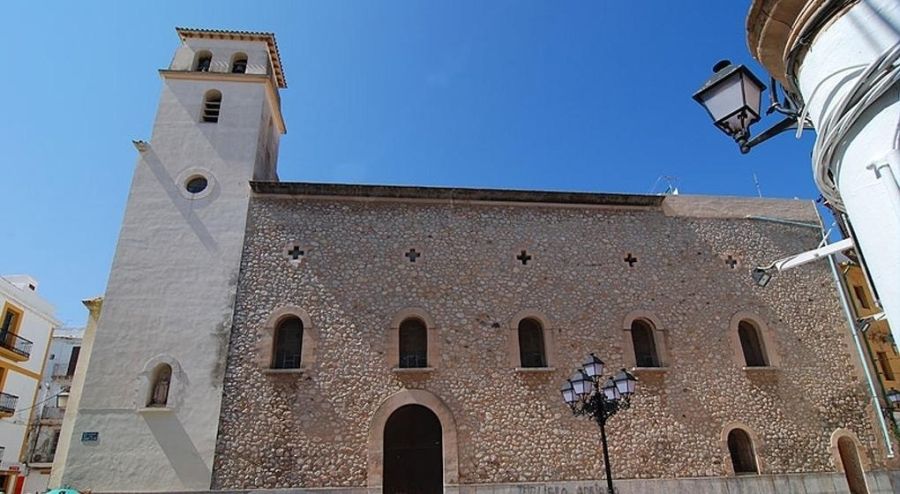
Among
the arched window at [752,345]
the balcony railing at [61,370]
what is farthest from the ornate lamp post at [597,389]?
the balcony railing at [61,370]

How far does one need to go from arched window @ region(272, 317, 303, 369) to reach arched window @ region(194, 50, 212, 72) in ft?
24.1

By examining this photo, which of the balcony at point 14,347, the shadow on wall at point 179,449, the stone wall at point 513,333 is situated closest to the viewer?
the shadow on wall at point 179,449

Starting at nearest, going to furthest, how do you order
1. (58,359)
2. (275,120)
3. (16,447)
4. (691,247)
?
(691,247) → (275,120) → (16,447) → (58,359)

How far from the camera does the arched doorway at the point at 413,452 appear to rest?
10477mm

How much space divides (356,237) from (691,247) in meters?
8.05

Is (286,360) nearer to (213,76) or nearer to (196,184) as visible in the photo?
(196,184)

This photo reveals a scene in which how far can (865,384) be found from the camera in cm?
1225

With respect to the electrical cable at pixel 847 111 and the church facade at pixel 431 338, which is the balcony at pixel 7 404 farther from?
the electrical cable at pixel 847 111

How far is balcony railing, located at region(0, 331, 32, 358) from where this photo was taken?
1806cm

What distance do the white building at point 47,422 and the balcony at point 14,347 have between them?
78.1 inches

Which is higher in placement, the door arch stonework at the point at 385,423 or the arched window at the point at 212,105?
the arched window at the point at 212,105

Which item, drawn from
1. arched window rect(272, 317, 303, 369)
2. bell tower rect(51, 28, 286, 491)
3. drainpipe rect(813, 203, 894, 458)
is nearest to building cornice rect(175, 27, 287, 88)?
bell tower rect(51, 28, 286, 491)

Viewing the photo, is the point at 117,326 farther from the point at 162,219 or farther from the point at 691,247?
the point at 691,247

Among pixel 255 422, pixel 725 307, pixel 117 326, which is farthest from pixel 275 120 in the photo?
pixel 725 307
